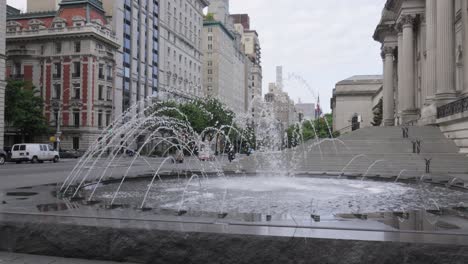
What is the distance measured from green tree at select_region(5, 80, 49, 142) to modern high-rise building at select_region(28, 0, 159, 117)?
13744 mm

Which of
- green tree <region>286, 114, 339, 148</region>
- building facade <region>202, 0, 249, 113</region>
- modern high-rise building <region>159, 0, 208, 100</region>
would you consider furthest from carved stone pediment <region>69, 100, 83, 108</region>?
building facade <region>202, 0, 249, 113</region>

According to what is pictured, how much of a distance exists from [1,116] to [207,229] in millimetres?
43304

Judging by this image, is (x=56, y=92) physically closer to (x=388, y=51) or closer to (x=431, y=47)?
(x=388, y=51)

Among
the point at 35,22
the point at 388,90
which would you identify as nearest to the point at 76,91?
the point at 35,22

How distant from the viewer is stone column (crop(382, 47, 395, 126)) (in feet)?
153

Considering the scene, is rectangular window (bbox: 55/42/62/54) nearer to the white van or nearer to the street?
the white van

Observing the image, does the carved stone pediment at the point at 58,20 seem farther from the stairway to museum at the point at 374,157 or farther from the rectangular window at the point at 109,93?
the stairway to museum at the point at 374,157

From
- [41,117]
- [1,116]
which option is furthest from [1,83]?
[41,117]

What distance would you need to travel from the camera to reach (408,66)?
3884 centimetres

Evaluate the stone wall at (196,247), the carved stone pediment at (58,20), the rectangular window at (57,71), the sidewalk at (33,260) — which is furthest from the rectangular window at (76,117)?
the sidewalk at (33,260)

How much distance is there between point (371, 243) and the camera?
4.11m

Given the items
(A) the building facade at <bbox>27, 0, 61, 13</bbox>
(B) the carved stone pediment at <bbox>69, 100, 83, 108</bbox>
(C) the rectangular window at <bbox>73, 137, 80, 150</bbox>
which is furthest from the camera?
(A) the building facade at <bbox>27, 0, 61, 13</bbox>

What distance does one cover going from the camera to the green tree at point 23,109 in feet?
167

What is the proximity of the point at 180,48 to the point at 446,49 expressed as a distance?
66918mm
